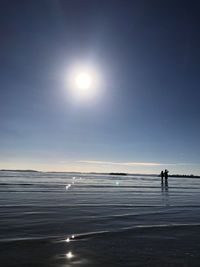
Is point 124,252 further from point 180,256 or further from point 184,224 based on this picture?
point 184,224

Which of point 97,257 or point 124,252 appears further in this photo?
point 124,252

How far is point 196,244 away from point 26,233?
200 inches

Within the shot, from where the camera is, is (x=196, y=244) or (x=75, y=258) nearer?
(x=75, y=258)

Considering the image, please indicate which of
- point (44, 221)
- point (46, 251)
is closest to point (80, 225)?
point (44, 221)

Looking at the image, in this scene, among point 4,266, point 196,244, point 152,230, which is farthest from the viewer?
point 152,230

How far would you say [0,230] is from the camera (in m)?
9.52

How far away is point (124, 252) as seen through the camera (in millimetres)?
7023

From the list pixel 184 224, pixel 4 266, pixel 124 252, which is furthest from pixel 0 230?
pixel 184 224

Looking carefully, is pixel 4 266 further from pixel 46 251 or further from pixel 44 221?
pixel 44 221

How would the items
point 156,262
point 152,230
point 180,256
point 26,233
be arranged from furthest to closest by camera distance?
point 152,230 → point 26,233 → point 180,256 → point 156,262

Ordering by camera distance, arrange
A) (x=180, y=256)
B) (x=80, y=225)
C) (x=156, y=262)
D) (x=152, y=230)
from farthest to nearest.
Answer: (x=80, y=225) < (x=152, y=230) < (x=180, y=256) < (x=156, y=262)

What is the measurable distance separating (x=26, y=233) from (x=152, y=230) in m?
4.21

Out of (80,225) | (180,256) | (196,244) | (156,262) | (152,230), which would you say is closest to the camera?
(156,262)

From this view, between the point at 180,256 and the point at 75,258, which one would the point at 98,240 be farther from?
the point at 180,256
